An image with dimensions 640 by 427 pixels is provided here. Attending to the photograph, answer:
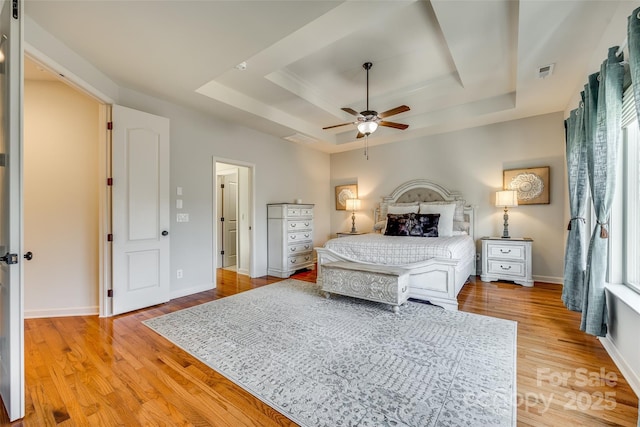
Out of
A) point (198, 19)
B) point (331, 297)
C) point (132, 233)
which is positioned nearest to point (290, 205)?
point (331, 297)

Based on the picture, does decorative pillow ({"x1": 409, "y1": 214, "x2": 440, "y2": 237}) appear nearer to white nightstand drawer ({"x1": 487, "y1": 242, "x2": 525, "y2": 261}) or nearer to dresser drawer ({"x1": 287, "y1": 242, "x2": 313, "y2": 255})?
white nightstand drawer ({"x1": 487, "y1": 242, "x2": 525, "y2": 261})

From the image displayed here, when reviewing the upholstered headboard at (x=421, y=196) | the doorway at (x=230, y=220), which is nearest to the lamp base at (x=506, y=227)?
the upholstered headboard at (x=421, y=196)

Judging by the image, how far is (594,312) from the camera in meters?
2.18

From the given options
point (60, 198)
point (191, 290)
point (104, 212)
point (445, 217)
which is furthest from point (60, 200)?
point (445, 217)

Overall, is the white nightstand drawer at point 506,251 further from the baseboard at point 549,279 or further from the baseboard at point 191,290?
the baseboard at point 191,290

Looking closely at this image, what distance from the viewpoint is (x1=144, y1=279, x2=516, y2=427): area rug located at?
5.20ft

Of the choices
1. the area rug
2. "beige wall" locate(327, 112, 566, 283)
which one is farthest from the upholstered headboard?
the area rug

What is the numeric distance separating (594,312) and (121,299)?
4586 mm

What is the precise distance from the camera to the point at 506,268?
423 cm

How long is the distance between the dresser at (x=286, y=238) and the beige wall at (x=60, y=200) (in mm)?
2553

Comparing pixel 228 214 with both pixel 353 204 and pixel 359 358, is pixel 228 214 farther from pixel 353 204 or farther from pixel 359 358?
pixel 359 358

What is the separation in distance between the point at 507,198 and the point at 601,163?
223 centimetres

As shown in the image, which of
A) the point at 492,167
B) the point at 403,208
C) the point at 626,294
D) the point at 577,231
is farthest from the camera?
the point at 403,208

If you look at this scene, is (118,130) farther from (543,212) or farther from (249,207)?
(543,212)
